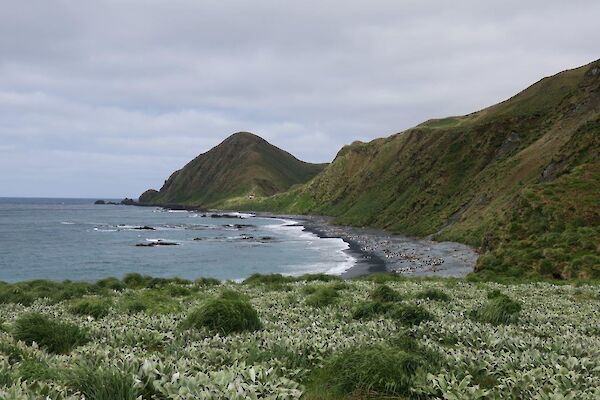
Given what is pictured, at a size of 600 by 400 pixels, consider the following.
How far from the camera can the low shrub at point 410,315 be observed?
12016mm

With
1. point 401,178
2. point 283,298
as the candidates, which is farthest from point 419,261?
point 401,178

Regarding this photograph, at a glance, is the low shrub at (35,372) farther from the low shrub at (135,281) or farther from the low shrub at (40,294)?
the low shrub at (135,281)

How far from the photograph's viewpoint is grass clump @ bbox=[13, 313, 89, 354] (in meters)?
9.44

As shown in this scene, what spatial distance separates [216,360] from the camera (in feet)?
25.5

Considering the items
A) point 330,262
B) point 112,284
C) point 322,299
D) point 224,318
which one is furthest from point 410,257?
point 224,318

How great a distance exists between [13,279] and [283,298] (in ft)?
172

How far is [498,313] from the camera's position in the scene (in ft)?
41.8

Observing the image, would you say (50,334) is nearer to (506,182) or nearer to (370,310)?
(370,310)

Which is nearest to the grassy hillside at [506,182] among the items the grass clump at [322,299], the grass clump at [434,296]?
the grass clump at [434,296]

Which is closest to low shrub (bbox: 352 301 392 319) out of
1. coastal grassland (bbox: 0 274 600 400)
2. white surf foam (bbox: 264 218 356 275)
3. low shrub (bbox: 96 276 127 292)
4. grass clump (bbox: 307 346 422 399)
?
coastal grassland (bbox: 0 274 600 400)

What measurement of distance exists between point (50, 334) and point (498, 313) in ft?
36.8

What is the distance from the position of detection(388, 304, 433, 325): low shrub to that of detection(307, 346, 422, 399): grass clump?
457 centimetres

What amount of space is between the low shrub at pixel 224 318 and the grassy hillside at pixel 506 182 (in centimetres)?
2853

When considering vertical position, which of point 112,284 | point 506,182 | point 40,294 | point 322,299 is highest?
point 506,182
